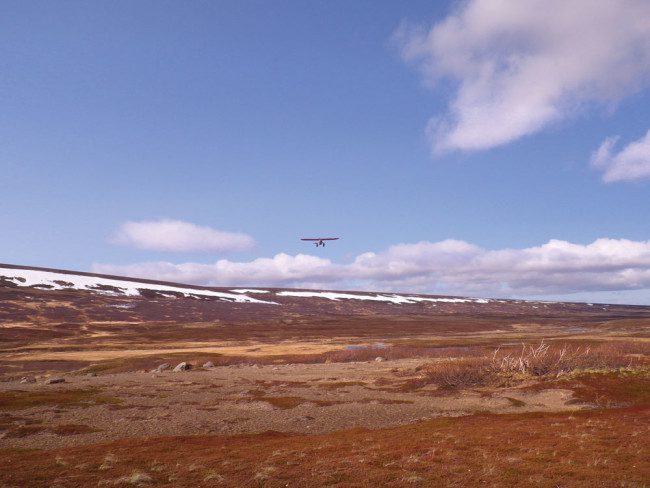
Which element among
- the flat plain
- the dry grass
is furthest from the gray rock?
the dry grass

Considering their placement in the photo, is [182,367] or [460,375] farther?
[182,367]

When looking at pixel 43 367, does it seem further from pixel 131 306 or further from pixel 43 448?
pixel 131 306

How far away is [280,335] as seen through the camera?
13550 cm

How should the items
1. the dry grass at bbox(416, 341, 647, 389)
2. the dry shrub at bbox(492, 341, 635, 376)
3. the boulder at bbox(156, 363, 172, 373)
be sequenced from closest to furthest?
1. the dry grass at bbox(416, 341, 647, 389)
2. the dry shrub at bbox(492, 341, 635, 376)
3. the boulder at bbox(156, 363, 172, 373)

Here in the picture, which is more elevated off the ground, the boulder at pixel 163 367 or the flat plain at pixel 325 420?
the flat plain at pixel 325 420

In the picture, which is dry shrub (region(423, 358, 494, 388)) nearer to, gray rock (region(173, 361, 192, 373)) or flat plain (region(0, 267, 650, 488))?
flat plain (region(0, 267, 650, 488))

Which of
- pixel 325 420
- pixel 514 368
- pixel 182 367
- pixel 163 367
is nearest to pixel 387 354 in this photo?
pixel 514 368

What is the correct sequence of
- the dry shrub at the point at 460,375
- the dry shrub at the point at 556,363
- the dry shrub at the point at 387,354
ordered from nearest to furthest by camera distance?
the dry shrub at the point at 460,375 → the dry shrub at the point at 556,363 → the dry shrub at the point at 387,354

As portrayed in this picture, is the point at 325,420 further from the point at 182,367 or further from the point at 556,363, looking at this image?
the point at 182,367

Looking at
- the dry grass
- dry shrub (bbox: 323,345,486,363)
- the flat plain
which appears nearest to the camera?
the flat plain

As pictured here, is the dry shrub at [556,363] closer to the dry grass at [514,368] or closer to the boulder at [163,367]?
the dry grass at [514,368]

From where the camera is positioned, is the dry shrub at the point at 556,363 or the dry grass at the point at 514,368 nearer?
the dry grass at the point at 514,368

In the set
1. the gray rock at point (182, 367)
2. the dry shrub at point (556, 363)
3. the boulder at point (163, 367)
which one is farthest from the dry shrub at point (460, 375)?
the boulder at point (163, 367)

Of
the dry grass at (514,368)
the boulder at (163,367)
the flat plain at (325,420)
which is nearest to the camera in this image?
the flat plain at (325,420)
